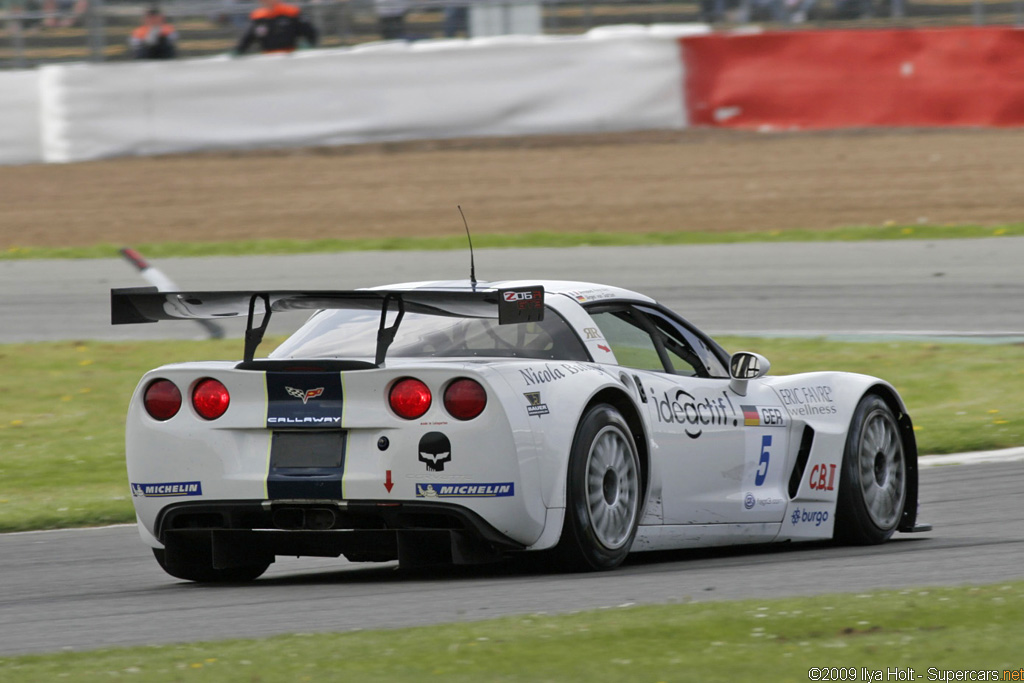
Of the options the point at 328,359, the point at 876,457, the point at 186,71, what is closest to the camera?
the point at 328,359

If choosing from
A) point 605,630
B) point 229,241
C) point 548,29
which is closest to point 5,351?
point 229,241

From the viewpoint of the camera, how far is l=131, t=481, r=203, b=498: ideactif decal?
20.5 ft

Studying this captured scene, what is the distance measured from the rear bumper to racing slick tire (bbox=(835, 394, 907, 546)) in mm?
1955

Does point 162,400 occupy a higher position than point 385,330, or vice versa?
point 385,330

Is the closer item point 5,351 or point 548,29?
point 5,351

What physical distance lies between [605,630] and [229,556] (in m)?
1.93

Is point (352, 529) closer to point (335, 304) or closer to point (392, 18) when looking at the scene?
point (335, 304)

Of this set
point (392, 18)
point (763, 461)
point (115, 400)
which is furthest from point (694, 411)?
point (392, 18)

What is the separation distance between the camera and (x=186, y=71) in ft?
83.5

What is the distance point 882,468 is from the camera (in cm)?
777

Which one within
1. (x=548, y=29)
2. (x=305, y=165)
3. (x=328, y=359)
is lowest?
(x=328, y=359)

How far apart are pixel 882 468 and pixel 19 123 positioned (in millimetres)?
20288

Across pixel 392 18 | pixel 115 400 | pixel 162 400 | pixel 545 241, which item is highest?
pixel 392 18

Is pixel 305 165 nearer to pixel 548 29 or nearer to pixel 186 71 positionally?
pixel 186 71
